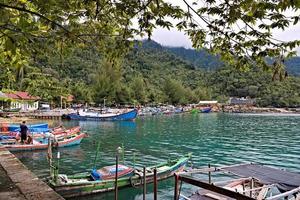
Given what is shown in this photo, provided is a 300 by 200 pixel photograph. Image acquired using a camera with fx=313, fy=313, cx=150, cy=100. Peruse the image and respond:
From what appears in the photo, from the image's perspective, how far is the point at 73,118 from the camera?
67.1 metres

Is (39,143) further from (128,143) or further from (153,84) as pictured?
(153,84)

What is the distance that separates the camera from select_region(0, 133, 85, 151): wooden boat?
80.4ft

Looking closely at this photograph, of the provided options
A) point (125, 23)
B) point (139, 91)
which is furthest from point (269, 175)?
point (139, 91)

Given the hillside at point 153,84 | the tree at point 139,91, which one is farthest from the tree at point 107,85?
the tree at point 139,91

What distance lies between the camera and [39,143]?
26.1 metres

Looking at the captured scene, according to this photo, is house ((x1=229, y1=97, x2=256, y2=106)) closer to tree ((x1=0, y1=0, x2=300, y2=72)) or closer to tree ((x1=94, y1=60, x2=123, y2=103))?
tree ((x1=94, y1=60, x2=123, y2=103))

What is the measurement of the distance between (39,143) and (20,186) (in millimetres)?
20497

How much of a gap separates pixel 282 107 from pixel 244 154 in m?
120

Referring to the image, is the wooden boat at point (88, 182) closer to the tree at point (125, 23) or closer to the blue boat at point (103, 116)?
the tree at point (125, 23)

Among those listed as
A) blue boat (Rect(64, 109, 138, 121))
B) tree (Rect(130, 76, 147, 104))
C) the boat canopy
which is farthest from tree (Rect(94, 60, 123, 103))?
the boat canopy

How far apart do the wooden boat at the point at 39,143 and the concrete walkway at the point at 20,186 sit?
55.5 ft

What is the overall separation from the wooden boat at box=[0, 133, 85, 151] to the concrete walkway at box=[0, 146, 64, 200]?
1691 cm

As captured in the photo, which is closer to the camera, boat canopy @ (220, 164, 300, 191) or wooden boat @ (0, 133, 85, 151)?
boat canopy @ (220, 164, 300, 191)

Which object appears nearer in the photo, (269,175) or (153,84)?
(269,175)
